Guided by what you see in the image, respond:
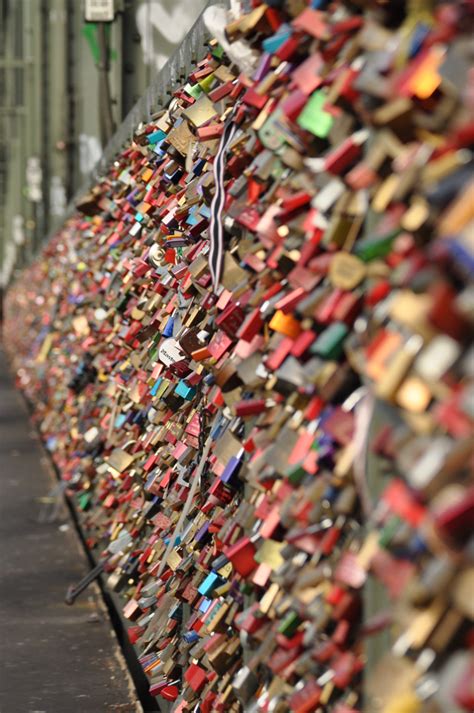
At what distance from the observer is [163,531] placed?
4762 mm

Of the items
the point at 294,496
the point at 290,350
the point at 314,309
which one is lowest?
the point at 294,496

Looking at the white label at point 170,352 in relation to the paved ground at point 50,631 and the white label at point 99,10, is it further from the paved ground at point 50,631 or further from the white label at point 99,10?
the white label at point 99,10

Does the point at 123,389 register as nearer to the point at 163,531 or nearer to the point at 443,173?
the point at 163,531

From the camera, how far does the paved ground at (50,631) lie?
5.27 meters

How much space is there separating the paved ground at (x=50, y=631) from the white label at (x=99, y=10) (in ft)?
13.8

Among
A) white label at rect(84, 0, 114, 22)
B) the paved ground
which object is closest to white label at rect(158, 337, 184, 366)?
the paved ground

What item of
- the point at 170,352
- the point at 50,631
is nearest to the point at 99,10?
the point at 50,631

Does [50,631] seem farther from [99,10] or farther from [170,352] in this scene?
[99,10]

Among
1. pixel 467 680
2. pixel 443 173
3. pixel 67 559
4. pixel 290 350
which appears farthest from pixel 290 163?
pixel 67 559

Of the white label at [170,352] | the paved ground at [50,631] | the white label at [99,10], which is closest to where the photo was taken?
the white label at [170,352]

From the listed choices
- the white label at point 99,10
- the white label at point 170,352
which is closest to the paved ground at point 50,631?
the white label at point 170,352

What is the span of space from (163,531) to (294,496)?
2.12m

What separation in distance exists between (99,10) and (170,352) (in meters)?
8.63

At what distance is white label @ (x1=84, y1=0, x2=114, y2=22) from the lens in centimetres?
1239
